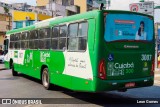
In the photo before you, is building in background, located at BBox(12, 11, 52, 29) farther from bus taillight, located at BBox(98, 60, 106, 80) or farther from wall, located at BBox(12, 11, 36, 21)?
bus taillight, located at BBox(98, 60, 106, 80)

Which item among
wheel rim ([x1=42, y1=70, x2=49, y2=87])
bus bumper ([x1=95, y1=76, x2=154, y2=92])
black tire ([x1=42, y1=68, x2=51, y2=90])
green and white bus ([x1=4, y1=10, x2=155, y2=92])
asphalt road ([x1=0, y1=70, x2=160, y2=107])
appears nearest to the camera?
bus bumper ([x1=95, y1=76, x2=154, y2=92])

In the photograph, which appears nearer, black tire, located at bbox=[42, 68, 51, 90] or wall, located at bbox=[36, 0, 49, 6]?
black tire, located at bbox=[42, 68, 51, 90]

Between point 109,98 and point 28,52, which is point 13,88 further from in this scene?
point 109,98

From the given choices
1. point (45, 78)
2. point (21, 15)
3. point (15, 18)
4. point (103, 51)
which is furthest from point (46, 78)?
point (15, 18)

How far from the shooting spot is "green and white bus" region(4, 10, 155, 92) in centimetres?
942

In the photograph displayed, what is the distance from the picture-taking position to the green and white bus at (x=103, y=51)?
30.9 ft

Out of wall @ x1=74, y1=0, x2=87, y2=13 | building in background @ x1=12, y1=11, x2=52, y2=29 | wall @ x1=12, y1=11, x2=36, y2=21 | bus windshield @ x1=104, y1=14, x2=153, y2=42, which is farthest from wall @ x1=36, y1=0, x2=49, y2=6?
bus windshield @ x1=104, y1=14, x2=153, y2=42

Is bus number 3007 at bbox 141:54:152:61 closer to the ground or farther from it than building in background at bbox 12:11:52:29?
closer to the ground

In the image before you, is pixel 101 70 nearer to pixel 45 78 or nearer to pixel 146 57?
pixel 146 57

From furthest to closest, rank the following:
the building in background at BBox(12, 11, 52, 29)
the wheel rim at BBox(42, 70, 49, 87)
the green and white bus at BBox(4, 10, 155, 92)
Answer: the building in background at BBox(12, 11, 52, 29) < the wheel rim at BBox(42, 70, 49, 87) < the green and white bus at BBox(4, 10, 155, 92)

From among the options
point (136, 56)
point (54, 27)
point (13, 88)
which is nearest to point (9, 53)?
point (13, 88)

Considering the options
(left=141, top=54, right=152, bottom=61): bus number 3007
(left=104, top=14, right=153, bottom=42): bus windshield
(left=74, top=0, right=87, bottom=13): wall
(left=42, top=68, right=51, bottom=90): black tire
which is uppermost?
(left=74, top=0, right=87, bottom=13): wall

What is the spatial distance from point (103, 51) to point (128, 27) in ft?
4.15

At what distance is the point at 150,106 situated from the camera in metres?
9.84
